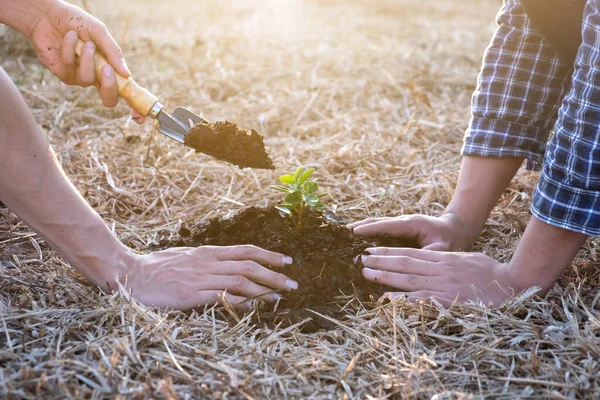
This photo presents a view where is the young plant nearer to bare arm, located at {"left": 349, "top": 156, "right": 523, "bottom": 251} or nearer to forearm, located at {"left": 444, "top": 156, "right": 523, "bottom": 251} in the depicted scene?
bare arm, located at {"left": 349, "top": 156, "right": 523, "bottom": 251}

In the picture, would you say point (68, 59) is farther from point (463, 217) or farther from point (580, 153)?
point (580, 153)

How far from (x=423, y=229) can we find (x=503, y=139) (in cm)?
51

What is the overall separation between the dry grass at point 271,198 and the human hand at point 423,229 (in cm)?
22

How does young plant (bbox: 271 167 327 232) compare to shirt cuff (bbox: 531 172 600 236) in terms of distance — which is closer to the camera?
shirt cuff (bbox: 531 172 600 236)

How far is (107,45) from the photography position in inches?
82.2

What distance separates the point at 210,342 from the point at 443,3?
27.3ft

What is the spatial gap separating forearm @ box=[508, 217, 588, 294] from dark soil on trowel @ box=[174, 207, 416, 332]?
0.47 metres

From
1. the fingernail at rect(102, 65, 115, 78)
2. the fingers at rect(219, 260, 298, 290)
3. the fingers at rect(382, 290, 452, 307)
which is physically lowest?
the fingers at rect(382, 290, 452, 307)

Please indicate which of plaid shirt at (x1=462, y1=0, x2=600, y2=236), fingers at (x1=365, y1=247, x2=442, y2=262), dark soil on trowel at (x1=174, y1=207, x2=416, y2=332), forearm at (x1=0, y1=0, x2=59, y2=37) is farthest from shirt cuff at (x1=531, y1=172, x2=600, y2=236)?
forearm at (x1=0, y1=0, x2=59, y2=37)

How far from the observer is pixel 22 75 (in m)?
4.70

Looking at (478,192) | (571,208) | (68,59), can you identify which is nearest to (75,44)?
(68,59)

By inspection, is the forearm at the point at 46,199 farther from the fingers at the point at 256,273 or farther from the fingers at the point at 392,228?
the fingers at the point at 392,228

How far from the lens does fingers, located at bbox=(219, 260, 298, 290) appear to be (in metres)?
1.97

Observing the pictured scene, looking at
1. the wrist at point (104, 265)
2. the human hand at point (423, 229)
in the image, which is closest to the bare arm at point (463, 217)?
the human hand at point (423, 229)
